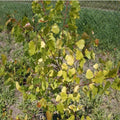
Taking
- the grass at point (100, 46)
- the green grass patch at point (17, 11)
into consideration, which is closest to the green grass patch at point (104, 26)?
the grass at point (100, 46)

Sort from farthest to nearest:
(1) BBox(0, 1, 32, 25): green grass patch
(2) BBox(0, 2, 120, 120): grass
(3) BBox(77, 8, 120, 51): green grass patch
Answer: (1) BBox(0, 1, 32, 25): green grass patch, (3) BBox(77, 8, 120, 51): green grass patch, (2) BBox(0, 2, 120, 120): grass

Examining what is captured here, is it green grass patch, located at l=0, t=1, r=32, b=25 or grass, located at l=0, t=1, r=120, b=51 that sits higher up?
green grass patch, located at l=0, t=1, r=32, b=25

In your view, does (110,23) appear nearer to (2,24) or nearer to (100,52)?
(100,52)

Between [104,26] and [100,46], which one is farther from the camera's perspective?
[104,26]

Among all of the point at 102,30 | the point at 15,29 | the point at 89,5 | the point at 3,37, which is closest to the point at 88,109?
the point at 15,29

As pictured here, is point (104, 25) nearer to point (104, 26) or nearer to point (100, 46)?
point (104, 26)

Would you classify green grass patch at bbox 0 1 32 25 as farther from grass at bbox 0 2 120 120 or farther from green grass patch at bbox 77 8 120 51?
green grass patch at bbox 77 8 120 51

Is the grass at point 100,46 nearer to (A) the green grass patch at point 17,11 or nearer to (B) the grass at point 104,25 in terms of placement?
(B) the grass at point 104,25

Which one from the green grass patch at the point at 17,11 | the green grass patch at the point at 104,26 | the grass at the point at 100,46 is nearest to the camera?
the grass at the point at 100,46

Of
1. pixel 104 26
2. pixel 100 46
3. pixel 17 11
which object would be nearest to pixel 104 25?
pixel 104 26

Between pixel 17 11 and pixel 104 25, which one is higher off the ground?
pixel 17 11

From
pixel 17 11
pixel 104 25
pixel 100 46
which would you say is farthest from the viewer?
pixel 17 11

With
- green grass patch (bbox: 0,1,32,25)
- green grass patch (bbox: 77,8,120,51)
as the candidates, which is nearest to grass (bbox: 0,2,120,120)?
green grass patch (bbox: 77,8,120,51)

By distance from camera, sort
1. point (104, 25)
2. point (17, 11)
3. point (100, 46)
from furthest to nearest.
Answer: point (17, 11) < point (104, 25) < point (100, 46)
